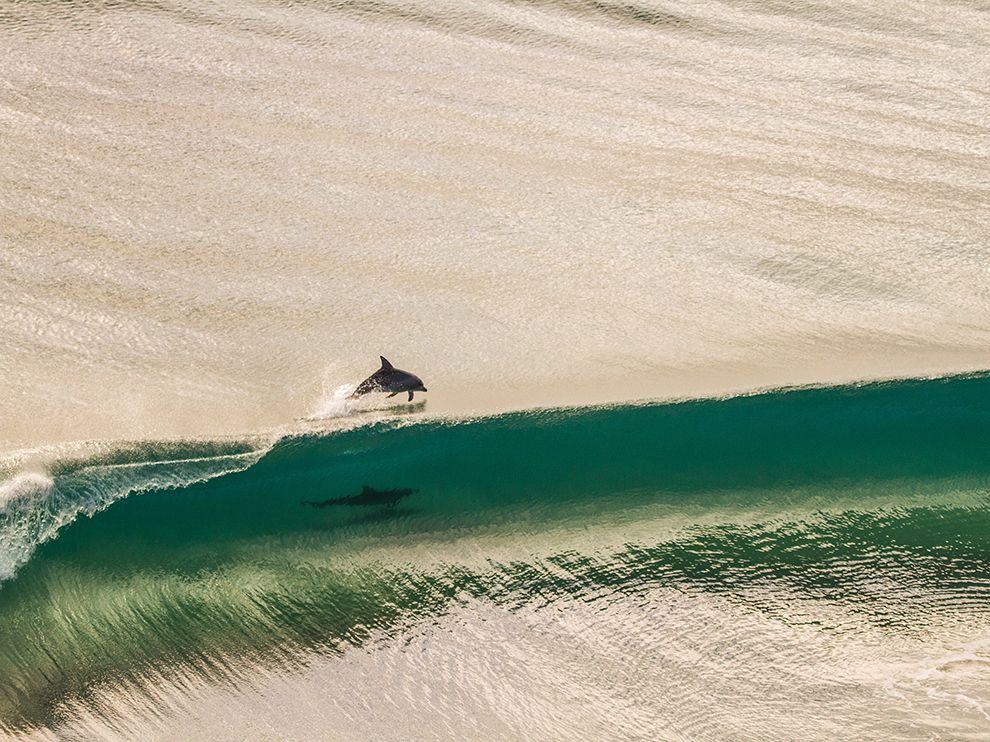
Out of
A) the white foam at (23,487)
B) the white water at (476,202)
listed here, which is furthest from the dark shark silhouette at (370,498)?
the white foam at (23,487)

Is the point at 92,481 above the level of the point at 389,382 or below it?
below

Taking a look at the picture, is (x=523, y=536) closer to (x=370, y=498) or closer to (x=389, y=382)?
(x=370, y=498)

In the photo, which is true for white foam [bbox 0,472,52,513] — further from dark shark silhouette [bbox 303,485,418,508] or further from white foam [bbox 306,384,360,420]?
white foam [bbox 306,384,360,420]

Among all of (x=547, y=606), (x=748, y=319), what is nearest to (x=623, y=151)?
(x=748, y=319)

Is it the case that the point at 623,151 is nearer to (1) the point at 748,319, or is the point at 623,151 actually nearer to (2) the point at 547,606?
(1) the point at 748,319

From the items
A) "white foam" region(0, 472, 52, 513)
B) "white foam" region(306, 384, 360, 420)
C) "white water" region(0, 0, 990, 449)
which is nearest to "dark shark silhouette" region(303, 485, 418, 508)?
"white foam" region(306, 384, 360, 420)

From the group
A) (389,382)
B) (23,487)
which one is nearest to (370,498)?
(389,382)
